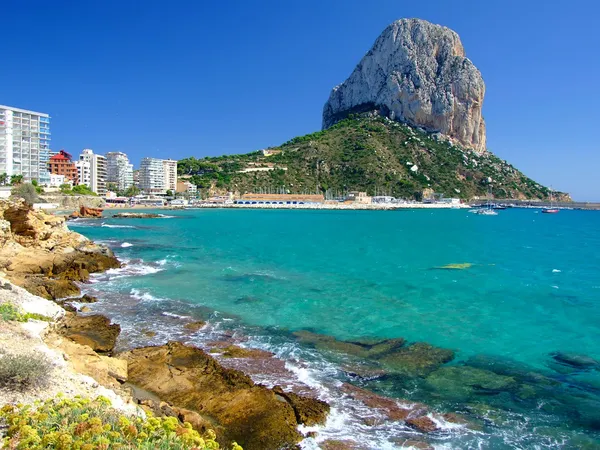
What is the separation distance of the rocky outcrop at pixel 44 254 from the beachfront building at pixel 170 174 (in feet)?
447

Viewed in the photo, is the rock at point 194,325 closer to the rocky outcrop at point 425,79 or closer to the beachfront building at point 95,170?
the beachfront building at point 95,170

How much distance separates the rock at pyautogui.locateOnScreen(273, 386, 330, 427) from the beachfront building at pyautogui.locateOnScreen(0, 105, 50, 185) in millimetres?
95666

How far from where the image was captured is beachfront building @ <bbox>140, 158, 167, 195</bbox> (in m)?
162

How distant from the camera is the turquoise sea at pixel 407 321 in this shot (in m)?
10.6

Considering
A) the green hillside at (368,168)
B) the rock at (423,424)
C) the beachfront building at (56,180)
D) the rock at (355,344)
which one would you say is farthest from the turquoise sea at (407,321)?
the green hillside at (368,168)

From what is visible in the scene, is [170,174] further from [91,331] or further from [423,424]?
[423,424]

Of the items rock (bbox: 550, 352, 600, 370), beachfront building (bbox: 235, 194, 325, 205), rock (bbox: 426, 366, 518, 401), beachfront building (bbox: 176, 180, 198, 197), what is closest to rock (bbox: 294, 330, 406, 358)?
rock (bbox: 426, 366, 518, 401)

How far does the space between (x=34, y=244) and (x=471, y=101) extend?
17024cm

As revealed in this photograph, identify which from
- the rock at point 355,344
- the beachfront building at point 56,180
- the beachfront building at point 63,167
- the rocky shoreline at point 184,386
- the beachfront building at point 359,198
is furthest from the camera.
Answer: the beachfront building at point 359,198

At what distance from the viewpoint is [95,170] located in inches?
5423

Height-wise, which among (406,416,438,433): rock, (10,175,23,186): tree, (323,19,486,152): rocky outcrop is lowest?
(406,416,438,433): rock

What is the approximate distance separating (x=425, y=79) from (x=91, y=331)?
165556mm

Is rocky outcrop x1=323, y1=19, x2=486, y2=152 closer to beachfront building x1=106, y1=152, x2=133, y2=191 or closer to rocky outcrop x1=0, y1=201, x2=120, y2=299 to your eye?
beachfront building x1=106, y1=152, x2=133, y2=191

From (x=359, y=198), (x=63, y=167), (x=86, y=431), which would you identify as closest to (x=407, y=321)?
(x=86, y=431)
